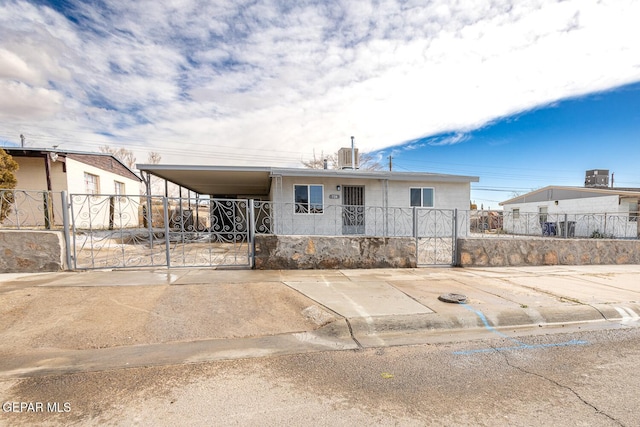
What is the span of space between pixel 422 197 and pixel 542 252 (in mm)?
5900

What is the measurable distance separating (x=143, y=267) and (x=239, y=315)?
3.63m

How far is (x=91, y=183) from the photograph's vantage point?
59.3 ft

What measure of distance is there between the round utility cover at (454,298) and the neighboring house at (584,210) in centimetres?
1095

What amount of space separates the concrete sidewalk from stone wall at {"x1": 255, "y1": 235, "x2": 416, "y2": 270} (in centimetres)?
46

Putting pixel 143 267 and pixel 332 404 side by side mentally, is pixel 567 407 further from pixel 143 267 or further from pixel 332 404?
pixel 143 267

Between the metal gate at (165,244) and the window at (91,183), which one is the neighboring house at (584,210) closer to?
the metal gate at (165,244)

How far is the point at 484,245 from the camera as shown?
777 cm

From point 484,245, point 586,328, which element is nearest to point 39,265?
point 586,328

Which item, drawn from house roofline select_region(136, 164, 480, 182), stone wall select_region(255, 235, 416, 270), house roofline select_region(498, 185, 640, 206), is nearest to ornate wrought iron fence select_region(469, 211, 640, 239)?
house roofline select_region(498, 185, 640, 206)

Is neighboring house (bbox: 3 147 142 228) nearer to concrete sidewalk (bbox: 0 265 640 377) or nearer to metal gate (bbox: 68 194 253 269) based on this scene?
metal gate (bbox: 68 194 253 269)

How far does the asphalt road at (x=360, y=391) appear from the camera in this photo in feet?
6.93

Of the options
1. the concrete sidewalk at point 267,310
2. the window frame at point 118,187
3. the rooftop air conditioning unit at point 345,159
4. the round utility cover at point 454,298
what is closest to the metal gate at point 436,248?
the concrete sidewalk at point 267,310

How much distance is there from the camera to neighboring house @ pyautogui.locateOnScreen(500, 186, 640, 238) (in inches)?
625

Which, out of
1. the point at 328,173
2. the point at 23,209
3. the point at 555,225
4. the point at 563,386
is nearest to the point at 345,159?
the point at 328,173
